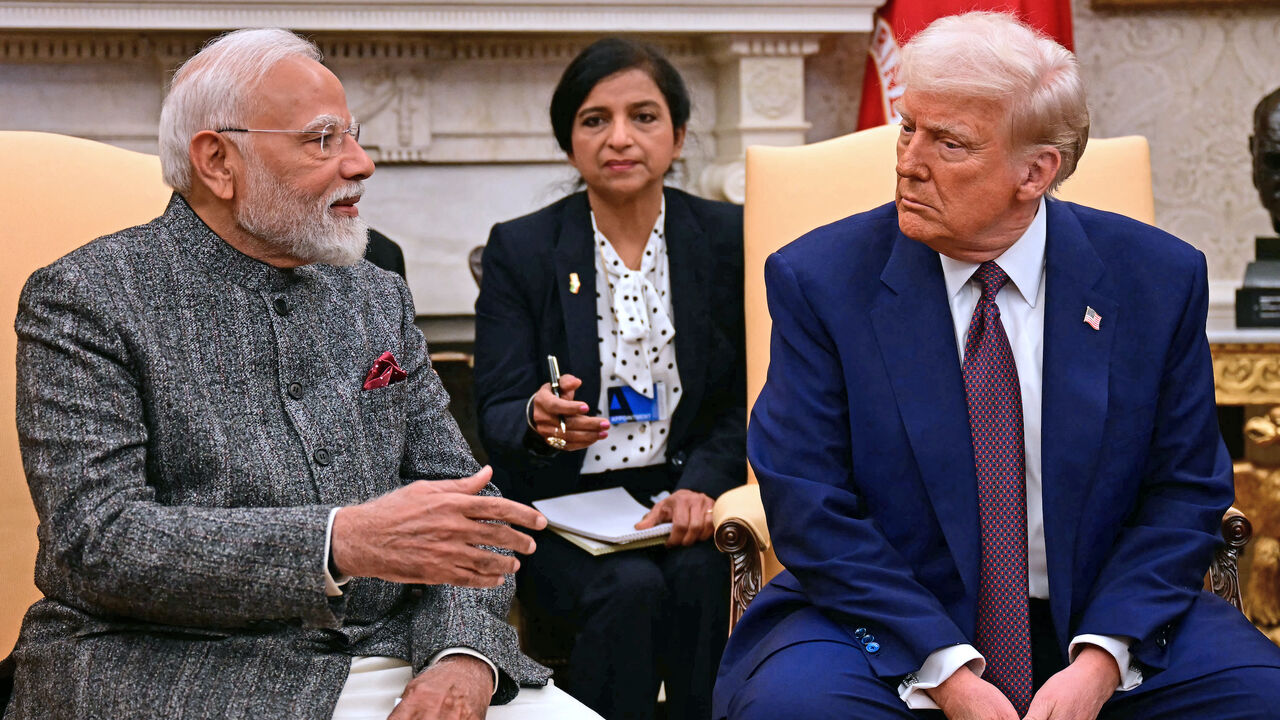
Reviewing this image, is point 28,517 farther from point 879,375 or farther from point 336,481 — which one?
point 879,375

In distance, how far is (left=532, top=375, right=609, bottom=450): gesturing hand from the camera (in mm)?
2384

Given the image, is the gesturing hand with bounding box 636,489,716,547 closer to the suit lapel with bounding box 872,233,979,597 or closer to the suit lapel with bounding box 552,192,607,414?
the suit lapel with bounding box 552,192,607,414

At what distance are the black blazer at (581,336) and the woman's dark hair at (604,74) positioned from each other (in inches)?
7.9

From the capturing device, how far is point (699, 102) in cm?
437

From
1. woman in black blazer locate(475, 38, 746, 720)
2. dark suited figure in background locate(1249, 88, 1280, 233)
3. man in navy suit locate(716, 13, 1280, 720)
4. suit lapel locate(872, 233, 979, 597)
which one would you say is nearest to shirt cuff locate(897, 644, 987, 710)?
man in navy suit locate(716, 13, 1280, 720)

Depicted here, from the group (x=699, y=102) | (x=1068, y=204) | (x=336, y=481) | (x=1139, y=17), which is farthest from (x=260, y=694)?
(x=1139, y=17)

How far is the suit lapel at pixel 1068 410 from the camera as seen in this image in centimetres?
183

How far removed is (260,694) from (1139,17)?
3.89m

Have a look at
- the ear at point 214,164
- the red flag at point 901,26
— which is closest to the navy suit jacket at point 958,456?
the ear at point 214,164

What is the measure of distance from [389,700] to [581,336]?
1.14 m

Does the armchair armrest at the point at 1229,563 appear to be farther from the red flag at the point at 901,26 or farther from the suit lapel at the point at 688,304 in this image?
the red flag at the point at 901,26

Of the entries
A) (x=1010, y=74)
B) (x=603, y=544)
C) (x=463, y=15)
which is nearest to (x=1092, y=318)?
(x=1010, y=74)

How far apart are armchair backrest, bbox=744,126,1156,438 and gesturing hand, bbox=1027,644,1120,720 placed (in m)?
1.09

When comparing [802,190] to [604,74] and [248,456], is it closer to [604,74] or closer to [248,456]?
[604,74]
